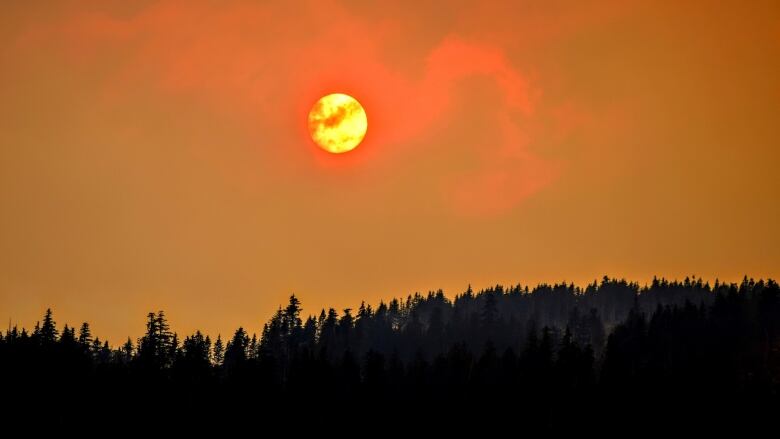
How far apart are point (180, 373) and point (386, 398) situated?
30159 millimetres

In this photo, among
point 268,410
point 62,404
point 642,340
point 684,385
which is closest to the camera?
point 62,404

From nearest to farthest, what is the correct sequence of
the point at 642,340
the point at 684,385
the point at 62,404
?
the point at 62,404, the point at 684,385, the point at 642,340

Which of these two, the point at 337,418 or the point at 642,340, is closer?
the point at 337,418

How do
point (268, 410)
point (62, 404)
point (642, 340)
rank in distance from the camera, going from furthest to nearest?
point (642, 340) < point (268, 410) < point (62, 404)

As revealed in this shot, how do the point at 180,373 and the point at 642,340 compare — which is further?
the point at 642,340

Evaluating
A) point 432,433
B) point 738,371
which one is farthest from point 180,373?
point 738,371

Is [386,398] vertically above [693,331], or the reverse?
[693,331]

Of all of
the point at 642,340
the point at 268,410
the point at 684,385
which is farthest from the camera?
the point at 642,340

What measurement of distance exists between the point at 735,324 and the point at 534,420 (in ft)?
199

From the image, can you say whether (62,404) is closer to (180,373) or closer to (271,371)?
(180,373)

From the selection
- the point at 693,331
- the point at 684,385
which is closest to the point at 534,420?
the point at 684,385

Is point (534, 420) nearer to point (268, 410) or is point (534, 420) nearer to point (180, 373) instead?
point (268, 410)

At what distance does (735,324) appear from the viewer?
200m

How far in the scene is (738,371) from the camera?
586 ft
